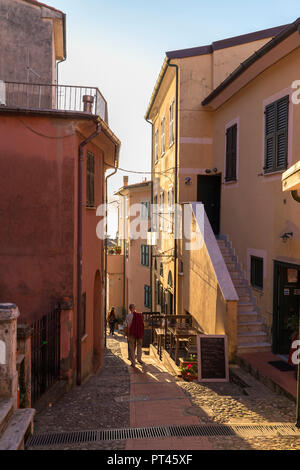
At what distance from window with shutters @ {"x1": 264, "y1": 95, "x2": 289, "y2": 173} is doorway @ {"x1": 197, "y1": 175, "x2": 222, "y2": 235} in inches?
207

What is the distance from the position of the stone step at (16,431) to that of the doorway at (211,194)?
1202cm

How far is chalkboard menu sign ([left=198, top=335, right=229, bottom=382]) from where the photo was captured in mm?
9125

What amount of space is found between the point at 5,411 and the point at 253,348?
6741 mm

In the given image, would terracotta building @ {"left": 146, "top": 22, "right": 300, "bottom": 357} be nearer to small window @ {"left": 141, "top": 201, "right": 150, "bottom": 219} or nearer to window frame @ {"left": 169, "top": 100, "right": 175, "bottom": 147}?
window frame @ {"left": 169, "top": 100, "right": 175, "bottom": 147}

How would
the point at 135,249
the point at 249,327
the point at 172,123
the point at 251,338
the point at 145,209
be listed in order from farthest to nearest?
the point at 135,249 < the point at 145,209 < the point at 172,123 < the point at 249,327 < the point at 251,338

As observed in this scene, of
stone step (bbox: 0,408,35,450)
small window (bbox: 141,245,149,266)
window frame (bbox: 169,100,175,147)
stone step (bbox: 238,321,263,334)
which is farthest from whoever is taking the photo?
small window (bbox: 141,245,149,266)

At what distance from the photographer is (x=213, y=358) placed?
926 cm

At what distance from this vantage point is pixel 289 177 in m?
7.23

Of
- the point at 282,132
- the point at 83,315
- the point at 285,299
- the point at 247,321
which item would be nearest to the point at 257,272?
the point at 247,321

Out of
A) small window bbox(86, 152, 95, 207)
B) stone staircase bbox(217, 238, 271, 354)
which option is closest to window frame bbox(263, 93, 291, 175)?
stone staircase bbox(217, 238, 271, 354)

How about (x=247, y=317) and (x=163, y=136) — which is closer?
(x=247, y=317)

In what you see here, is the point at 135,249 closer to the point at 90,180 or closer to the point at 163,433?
the point at 90,180

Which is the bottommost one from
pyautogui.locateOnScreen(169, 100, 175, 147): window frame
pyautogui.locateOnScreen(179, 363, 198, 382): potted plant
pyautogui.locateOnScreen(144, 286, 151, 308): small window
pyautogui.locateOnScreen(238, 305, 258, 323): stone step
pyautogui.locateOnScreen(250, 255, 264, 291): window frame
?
pyautogui.locateOnScreen(144, 286, 151, 308): small window

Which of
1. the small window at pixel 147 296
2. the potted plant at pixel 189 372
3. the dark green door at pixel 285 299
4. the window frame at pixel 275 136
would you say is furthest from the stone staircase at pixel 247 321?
the small window at pixel 147 296
